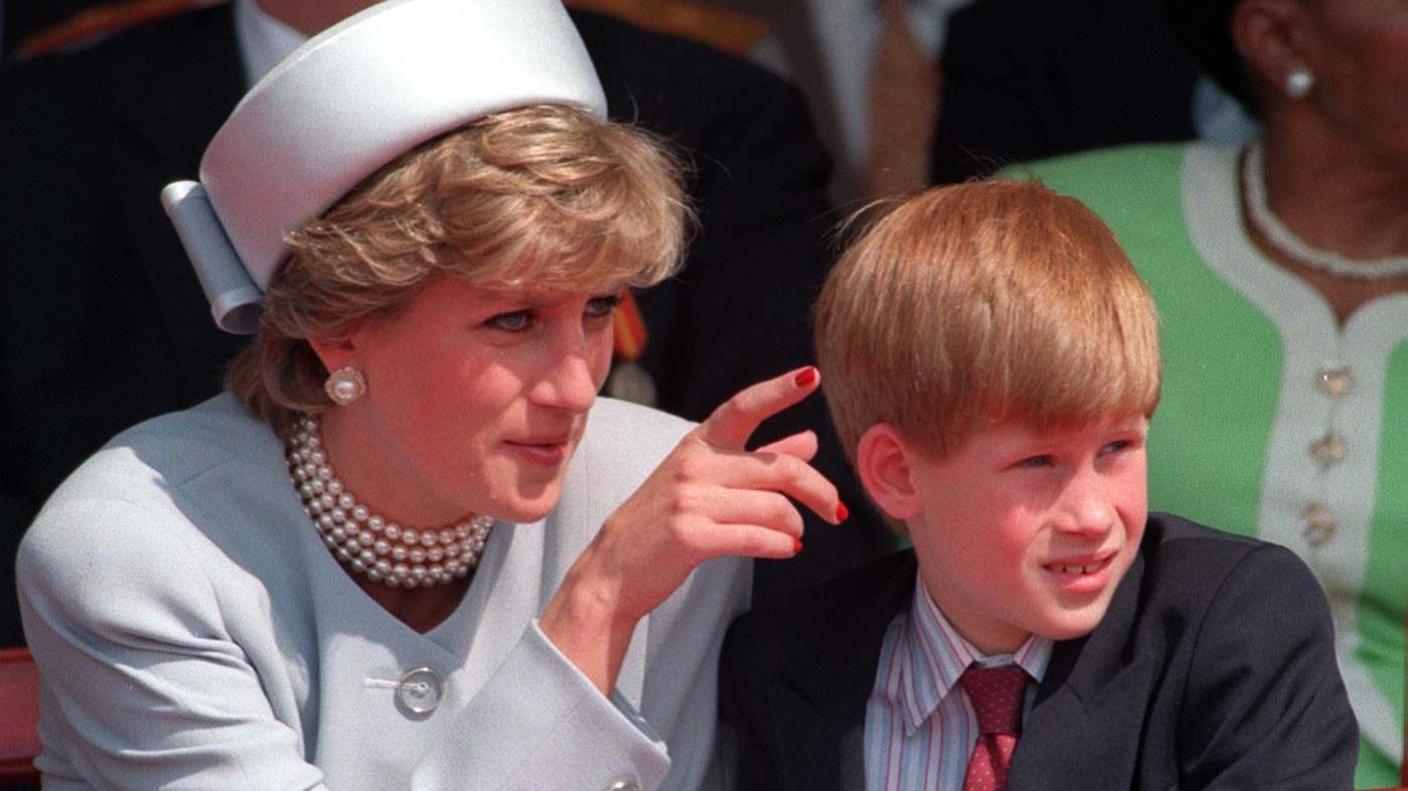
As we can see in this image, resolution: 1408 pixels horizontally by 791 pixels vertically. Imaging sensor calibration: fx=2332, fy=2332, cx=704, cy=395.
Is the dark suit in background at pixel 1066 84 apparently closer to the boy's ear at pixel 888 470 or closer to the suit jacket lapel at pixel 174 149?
the suit jacket lapel at pixel 174 149

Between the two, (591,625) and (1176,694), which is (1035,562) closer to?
(1176,694)

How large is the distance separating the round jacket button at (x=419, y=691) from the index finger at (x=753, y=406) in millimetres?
309

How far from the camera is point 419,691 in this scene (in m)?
1.89

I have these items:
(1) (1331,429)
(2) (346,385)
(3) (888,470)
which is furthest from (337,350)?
(1) (1331,429)

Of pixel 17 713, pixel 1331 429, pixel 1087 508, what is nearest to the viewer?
pixel 1087 508

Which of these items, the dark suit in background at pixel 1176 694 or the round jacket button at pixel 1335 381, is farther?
the round jacket button at pixel 1335 381

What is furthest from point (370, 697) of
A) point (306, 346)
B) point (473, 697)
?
point (306, 346)

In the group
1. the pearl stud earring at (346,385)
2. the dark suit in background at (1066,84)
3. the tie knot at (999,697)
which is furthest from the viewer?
the dark suit in background at (1066,84)

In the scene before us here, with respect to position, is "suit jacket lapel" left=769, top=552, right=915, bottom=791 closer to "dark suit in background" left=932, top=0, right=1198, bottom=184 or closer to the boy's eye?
the boy's eye

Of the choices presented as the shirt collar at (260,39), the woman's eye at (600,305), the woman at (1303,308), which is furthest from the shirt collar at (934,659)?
the shirt collar at (260,39)

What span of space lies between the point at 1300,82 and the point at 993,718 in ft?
3.31

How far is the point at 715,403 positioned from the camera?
243 centimetres

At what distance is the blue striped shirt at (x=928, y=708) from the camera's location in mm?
1746

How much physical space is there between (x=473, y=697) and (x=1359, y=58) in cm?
118
